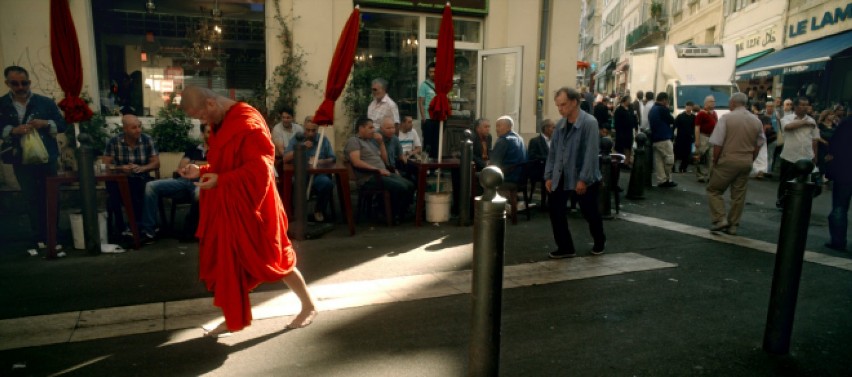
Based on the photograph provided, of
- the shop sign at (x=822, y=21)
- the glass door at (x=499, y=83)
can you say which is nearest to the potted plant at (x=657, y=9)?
the shop sign at (x=822, y=21)

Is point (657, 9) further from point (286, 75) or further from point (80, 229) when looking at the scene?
point (80, 229)

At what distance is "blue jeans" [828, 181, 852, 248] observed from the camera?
7004 mm

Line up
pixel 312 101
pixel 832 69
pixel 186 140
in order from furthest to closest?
pixel 832 69 < pixel 312 101 < pixel 186 140

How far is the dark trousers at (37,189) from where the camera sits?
6.58 meters

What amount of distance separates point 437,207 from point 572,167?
2.35m

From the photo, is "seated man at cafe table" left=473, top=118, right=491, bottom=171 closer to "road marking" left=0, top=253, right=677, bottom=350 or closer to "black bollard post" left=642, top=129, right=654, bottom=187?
"road marking" left=0, top=253, right=677, bottom=350

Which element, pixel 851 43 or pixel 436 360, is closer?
pixel 436 360

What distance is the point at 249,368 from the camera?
3570mm

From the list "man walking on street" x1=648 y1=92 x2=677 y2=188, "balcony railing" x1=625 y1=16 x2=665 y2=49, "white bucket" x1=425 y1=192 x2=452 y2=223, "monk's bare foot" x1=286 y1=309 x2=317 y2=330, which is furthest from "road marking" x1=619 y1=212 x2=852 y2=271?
"balcony railing" x1=625 y1=16 x2=665 y2=49

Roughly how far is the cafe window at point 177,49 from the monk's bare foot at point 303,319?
7.37m

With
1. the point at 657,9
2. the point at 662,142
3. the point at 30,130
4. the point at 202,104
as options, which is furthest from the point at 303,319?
the point at 657,9

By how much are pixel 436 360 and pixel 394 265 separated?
2.27 m

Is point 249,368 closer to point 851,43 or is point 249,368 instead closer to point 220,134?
point 220,134

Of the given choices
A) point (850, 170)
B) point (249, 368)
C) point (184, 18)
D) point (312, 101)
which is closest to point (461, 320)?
point (249, 368)
